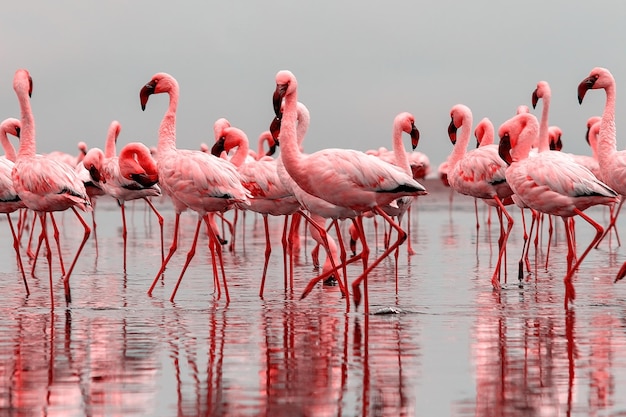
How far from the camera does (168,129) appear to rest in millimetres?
10977

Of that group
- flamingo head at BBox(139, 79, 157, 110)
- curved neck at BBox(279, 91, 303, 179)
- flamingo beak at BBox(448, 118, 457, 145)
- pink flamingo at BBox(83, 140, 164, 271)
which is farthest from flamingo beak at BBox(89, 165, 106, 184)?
flamingo beak at BBox(448, 118, 457, 145)

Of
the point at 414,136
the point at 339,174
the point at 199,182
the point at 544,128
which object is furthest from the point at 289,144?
the point at 544,128

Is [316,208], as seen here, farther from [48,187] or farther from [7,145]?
[7,145]

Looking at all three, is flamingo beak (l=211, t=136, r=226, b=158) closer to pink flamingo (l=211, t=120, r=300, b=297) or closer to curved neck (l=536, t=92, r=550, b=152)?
pink flamingo (l=211, t=120, r=300, b=297)

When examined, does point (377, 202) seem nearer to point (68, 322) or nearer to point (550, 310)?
point (550, 310)

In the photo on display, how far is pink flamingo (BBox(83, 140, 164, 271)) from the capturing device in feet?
39.0

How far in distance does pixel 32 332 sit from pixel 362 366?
263 cm

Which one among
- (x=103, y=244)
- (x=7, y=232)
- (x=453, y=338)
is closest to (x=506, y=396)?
(x=453, y=338)

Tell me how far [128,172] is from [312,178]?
340cm

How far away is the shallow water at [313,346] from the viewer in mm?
5688

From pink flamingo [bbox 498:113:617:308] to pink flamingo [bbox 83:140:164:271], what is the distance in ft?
11.9

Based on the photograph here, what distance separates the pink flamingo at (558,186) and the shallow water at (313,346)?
2.40 feet

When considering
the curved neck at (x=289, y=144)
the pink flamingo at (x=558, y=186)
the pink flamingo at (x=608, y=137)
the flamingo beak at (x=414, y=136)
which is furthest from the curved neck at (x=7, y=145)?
the pink flamingo at (x=608, y=137)

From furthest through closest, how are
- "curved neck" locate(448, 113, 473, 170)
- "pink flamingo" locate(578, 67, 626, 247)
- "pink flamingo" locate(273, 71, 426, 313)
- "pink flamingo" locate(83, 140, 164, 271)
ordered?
1. "curved neck" locate(448, 113, 473, 170)
2. "pink flamingo" locate(83, 140, 164, 271)
3. "pink flamingo" locate(578, 67, 626, 247)
4. "pink flamingo" locate(273, 71, 426, 313)
